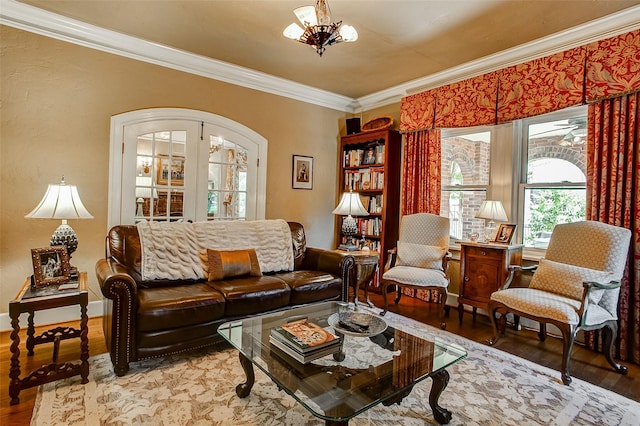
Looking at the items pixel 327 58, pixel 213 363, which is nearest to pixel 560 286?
pixel 213 363

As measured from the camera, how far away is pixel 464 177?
13.2ft

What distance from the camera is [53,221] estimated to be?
120 inches

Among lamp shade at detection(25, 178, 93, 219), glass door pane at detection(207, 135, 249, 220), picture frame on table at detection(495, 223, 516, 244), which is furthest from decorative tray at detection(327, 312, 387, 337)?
glass door pane at detection(207, 135, 249, 220)

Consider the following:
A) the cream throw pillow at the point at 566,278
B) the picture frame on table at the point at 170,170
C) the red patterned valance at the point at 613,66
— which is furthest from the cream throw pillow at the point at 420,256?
the picture frame on table at the point at 170,170

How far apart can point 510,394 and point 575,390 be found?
461 mm

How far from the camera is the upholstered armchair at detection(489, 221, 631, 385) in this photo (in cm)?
232

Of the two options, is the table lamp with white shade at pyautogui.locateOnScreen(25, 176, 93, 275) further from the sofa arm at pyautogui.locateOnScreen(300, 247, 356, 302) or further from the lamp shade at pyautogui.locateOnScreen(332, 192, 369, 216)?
the lamp shade at pyautogui.locateOnScreen(332, 192, 369, 216)

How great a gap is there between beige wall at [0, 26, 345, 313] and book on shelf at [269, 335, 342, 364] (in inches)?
96.9

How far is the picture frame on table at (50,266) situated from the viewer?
2.12 m

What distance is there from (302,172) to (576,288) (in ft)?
10.8

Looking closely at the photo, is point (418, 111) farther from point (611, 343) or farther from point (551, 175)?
point (611, 343)

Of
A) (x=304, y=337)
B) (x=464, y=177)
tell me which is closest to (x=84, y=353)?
(x=304, y=337)

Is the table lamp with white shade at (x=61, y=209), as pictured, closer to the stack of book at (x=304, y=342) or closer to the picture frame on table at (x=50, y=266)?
the picture frame on table at (x=50, y=266)

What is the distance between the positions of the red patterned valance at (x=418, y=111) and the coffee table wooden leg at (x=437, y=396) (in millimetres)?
3047
